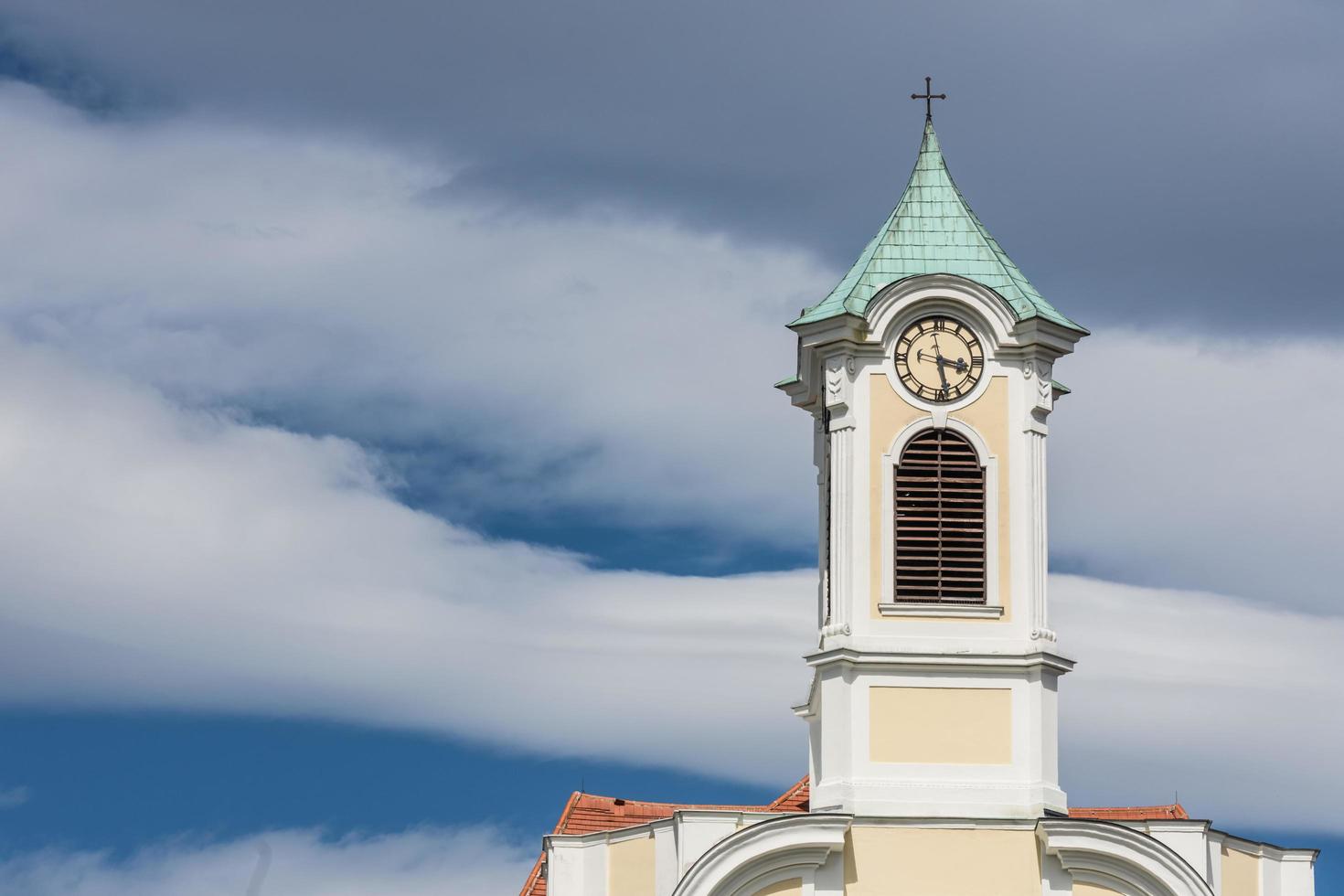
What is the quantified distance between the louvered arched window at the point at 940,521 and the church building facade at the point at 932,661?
28 millimetres

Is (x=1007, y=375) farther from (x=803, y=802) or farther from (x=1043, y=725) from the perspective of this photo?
(x=803, y=802)

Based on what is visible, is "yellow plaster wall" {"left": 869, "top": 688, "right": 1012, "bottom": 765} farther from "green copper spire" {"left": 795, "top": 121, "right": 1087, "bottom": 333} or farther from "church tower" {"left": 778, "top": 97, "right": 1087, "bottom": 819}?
"green copper spire" {"left": 795, "top": 121, "right": 1087, "bottom": 333}

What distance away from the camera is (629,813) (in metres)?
44.9

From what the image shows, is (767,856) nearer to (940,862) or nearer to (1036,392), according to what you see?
(940,862)

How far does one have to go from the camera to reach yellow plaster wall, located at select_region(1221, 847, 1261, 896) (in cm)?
4081

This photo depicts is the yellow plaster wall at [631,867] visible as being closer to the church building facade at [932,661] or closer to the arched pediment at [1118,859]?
the church building facade at [932,661]

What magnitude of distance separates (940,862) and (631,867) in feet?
14.7

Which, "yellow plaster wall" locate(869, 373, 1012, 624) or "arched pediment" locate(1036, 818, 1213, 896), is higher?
"yellow plaster wall" locate(869, 373, 1012, 624)

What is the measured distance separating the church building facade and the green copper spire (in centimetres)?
5

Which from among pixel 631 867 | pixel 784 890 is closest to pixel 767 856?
pixel 784 890

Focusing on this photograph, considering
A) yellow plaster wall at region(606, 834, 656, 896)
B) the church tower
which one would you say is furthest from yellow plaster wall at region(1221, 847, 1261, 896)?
yellow plaster wall at region(606, 834, 656, 896)

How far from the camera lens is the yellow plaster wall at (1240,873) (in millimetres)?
40812

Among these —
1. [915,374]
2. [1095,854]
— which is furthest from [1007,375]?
[1095,854]

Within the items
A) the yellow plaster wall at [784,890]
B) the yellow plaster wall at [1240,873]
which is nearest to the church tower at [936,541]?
the yellow plaster wall at [784,890]
